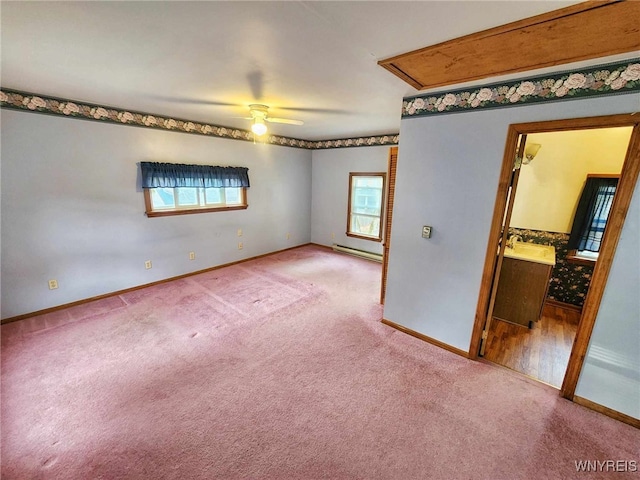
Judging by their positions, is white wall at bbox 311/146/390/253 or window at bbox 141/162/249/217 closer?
window at bbox 141/162/249/217

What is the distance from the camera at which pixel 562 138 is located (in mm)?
3273

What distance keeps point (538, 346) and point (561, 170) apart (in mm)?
2263

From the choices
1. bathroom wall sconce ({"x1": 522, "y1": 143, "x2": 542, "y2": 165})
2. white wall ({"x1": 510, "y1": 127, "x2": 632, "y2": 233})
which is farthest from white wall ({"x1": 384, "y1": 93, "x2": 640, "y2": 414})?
white wall ({"x1": 510, "y1": 127, "x2": 632, "y2": 233})

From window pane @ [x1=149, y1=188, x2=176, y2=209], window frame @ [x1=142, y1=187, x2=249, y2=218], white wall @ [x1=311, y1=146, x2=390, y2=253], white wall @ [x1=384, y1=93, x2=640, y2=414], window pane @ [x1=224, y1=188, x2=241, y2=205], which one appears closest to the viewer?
white wall @ [x1=384, y1=93, x2=640, y2=414]

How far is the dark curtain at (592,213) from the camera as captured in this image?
3125 millimetres

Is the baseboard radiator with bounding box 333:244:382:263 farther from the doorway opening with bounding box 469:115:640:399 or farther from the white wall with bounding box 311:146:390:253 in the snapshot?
the doorway opening with bounding box 469:115:640:399

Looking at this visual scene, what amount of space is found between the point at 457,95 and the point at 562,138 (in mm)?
2140

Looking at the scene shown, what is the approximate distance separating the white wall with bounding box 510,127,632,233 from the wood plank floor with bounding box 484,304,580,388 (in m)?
1.23

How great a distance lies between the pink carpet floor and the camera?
1.57m

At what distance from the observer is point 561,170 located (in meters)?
3.36

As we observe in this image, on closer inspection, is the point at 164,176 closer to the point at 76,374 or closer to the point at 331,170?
the point at 76,374

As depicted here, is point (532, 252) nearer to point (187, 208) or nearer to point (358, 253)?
point (358, 253)

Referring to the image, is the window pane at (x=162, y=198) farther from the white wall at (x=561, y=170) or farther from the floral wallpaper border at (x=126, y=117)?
the white wall at (x=561, y=170)

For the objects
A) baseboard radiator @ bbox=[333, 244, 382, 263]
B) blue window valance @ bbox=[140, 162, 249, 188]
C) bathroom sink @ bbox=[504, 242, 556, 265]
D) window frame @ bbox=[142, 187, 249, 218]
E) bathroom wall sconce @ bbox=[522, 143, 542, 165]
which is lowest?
baseboard radiator @ bbox=[333, 244, 382, 263]
